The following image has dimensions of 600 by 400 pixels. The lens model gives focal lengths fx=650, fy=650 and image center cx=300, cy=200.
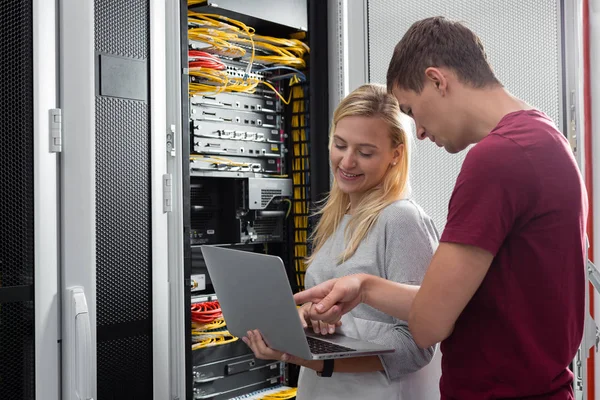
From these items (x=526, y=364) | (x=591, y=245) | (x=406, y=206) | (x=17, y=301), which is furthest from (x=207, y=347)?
(x=526, y=364)

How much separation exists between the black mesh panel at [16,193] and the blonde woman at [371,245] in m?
0.61

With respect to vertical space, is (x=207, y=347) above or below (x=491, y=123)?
below

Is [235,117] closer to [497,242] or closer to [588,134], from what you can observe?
[588,134]

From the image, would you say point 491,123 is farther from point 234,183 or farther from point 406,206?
point 234,183

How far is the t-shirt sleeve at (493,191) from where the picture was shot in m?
0.97

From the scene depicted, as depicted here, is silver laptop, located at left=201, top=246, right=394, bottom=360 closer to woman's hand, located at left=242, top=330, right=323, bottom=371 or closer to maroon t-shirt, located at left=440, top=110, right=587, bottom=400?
woman's hand, located at left=242, top=330, right=323, bottom=371

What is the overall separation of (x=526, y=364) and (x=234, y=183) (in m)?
1.50

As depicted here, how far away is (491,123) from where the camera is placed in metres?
1.08

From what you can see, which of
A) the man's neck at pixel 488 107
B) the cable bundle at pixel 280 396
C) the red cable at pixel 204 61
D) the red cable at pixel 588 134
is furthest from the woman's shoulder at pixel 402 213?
the cable bundle at pixel 280 396

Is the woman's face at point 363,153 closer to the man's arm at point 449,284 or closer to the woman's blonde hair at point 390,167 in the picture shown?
the woman's blonde hair at point 390,167

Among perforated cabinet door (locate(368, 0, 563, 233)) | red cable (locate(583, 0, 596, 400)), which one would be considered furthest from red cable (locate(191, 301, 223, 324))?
red cable (locate(583, 0, 596, 400))

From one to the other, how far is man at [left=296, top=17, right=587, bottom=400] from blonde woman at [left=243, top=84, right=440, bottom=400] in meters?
0.30

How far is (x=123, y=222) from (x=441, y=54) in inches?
42.8

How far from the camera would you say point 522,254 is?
102 cm
